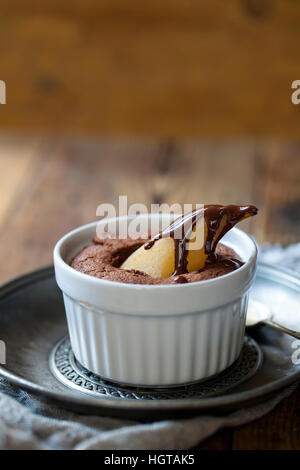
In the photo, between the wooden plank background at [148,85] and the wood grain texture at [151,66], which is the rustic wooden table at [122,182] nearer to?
the wooden plank background at [148,85]

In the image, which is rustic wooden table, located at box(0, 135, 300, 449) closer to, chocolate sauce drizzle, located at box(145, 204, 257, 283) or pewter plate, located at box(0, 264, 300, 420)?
pewter plate, located at box(0, 264, 300, 420)

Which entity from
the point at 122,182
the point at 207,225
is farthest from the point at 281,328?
the point at 122,182

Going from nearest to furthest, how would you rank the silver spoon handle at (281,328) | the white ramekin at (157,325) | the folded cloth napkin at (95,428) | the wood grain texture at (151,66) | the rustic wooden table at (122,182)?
the folded cloth napkin at (95,428) < the white ramekin at (157,325) < the silver spoon handle at (281,328) < the rustic wooden table at (122,182) < the wood grain texture at (151,66)

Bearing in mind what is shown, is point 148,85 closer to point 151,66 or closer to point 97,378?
point 151,66

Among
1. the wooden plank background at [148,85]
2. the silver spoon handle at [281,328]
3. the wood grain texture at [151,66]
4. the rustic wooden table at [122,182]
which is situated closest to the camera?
the silver spoon handle at [281,328]

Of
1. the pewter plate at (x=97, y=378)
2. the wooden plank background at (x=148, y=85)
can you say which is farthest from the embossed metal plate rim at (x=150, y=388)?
the wooden plank background at (x=148, y=85)

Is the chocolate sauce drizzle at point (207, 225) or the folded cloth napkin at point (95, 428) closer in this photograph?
the folded cloth napkin at point (95, 428)

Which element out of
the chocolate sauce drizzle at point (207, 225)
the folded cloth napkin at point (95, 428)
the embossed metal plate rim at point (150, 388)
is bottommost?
the embossed metal plate rim at point (150, 388)
